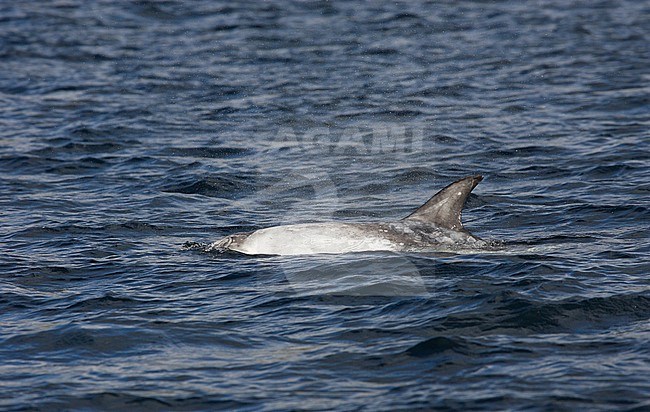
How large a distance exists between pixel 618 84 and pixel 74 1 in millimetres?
22128

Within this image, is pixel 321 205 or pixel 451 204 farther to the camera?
pixel 321 205

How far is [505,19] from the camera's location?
3597 centimetres

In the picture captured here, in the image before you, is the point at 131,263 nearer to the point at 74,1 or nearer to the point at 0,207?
the point at 0,207

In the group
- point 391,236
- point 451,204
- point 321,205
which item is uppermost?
point 451,204

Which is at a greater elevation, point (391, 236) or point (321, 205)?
point (391, 236)

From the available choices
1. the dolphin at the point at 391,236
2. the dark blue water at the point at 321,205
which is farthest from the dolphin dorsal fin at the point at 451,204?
the dark blue water at the point at 321,205

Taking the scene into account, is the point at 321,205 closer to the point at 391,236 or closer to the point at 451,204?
the point at 391,236

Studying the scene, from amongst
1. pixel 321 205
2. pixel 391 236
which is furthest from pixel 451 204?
pixel 321 205

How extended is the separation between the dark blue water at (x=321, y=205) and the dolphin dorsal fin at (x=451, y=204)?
685 mm

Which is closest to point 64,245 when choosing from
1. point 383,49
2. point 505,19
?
point 383,49

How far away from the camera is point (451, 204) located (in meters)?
14.2

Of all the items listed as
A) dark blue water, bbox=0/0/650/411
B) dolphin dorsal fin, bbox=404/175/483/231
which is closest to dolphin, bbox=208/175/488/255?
dolphin dorsal fin, bbox=404/175/483/231

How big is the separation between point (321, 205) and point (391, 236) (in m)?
3.63

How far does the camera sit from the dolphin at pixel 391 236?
14047mm
